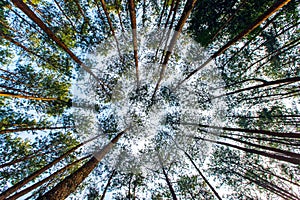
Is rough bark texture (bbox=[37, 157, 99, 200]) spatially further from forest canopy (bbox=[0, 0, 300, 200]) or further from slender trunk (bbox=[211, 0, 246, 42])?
slender trunk (bbox=[211, 0, 246, 42])

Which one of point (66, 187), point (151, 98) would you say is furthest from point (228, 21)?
point (66, 187)

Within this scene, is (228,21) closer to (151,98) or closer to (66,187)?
(151,98)

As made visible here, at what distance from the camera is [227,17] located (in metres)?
6.38

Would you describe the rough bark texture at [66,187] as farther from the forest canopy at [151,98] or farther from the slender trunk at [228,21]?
the slender trunk at [228,21]

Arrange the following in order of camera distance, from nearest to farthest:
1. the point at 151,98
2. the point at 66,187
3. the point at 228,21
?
1. the point at 66,187
2. the point at 228,21
3. the point at 151,98

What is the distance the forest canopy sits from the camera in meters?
6.50

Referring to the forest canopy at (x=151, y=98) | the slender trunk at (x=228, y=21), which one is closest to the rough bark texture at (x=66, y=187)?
the forest canopy at (x=151, y=98)

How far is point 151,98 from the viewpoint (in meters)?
10.4

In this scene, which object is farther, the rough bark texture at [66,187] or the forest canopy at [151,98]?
the forest canopy at [151,98]

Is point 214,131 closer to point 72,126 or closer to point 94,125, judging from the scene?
point 94,125

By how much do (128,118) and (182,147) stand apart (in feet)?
14.2

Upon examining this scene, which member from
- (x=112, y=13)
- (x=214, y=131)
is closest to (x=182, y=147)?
(x=214, y=131)

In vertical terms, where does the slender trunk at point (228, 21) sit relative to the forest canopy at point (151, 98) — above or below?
above

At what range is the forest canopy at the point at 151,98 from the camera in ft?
21.3
